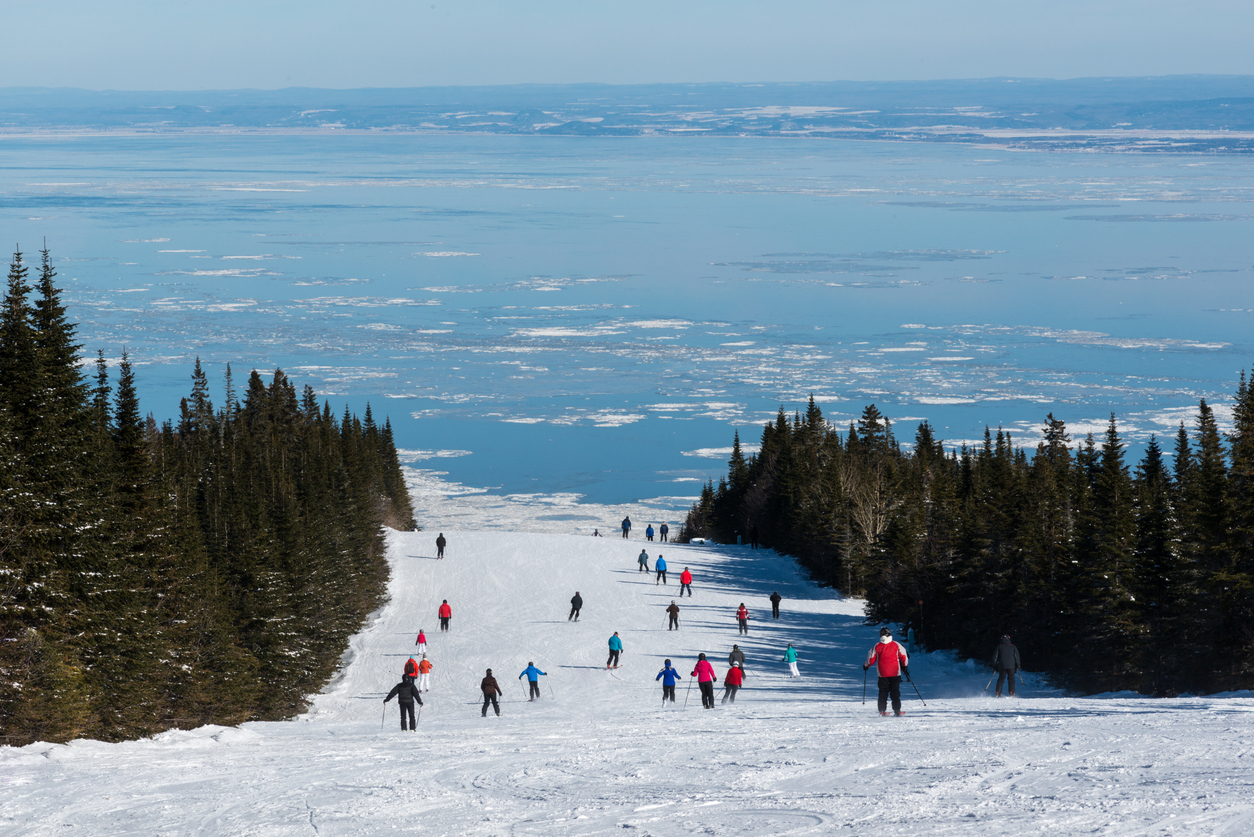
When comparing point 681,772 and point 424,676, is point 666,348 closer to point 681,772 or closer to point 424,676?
point 424,676

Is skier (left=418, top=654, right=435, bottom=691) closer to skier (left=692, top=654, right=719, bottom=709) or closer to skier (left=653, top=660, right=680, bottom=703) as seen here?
skier (left=653, top=660, right=680, bottom=703)

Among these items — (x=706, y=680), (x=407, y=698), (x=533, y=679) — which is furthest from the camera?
(x=533, y=679)

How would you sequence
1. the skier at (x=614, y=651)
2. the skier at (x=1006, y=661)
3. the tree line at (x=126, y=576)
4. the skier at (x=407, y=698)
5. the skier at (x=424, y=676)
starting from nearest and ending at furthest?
the tree line at (x=126, y=576) < the skier at (x=407, y=698) < the skier at (x=1006, y=661) < the skier at (x=424, y=676) < the skier at (x=614, y=651)

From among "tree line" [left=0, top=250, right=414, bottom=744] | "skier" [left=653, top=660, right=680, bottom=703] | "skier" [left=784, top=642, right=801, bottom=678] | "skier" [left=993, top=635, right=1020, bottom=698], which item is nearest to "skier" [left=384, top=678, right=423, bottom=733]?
"tree line" [left=0, top=250, right=414, bottom=744]

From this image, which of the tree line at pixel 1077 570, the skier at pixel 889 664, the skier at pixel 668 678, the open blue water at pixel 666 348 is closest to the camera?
the skier at pixel 889 664

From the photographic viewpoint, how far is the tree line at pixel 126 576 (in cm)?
2050

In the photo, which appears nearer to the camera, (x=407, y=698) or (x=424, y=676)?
(x=407, y=698)

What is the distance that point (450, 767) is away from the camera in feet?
51.9

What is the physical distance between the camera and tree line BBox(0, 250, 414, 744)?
2050cm

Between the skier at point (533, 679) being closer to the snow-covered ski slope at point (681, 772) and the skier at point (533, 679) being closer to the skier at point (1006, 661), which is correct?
the snow-covered ski slope at point (681, 772)

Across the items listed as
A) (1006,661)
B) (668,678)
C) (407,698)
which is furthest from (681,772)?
(668,678)

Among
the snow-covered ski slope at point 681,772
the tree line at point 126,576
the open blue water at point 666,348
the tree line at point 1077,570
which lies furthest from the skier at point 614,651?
the open blue water at point 666,348

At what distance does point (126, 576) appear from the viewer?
23.1 meters

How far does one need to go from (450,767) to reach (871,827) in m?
6.66
